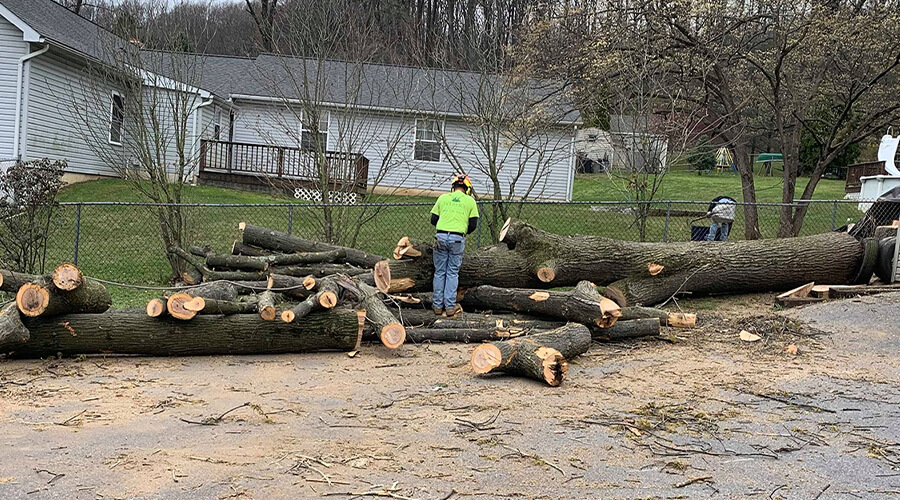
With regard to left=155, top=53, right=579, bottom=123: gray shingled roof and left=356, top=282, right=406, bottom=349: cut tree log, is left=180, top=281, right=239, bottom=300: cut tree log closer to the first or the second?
left=356, top=282, right=406, bottom=349: cut tree log

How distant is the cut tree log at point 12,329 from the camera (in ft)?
21.2

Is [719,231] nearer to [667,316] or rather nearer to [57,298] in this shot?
[667,316]

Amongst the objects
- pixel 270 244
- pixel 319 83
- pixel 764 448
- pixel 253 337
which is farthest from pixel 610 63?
pixel 764 448

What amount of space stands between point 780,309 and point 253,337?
279 inches

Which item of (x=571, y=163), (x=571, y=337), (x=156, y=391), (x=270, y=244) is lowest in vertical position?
(x=156, y=391)

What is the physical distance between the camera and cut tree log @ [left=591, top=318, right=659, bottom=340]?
816cm

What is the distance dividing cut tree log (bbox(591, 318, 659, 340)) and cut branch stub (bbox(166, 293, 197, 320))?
13.6 ft

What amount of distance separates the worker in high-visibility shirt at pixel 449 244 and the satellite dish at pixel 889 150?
51.3 ft

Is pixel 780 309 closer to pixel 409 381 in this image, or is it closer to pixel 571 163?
pixel 409 381

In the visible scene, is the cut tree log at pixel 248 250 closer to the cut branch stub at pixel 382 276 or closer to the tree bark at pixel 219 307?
the cut branch stub at pixel 382 276

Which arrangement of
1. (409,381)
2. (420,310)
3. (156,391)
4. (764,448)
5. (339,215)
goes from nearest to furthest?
(764,448) → (156,391) → (409,381) → (420,310) → (339,215)

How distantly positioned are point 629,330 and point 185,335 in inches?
181

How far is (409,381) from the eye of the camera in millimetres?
6613

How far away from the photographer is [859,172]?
2631cm
